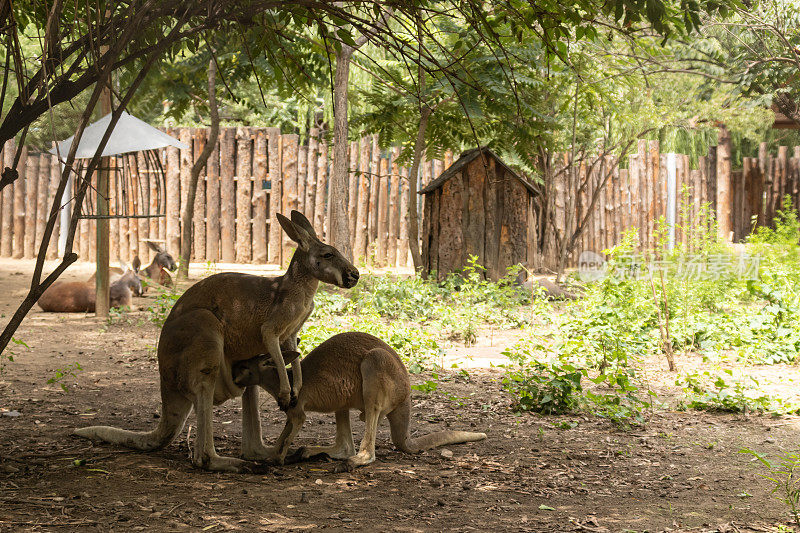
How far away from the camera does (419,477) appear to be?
402 centimetres

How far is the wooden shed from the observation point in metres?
11.3

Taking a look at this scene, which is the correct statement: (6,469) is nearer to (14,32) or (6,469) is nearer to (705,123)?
(14,32)

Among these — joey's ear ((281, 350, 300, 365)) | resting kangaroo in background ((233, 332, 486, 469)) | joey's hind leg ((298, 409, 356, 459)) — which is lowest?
joey's hind leg ((298, 409, 356, 459))

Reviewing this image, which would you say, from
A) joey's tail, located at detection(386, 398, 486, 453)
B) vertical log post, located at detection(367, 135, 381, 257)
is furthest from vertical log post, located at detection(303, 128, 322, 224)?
joey's tail, located at detection(386, 398, 486, 453)

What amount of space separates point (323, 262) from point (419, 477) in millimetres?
1203

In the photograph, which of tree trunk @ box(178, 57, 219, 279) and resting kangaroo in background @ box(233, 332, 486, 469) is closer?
resting kangaroo in background @ box(233, 332, 486, 469)

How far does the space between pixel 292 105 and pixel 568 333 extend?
14468mm

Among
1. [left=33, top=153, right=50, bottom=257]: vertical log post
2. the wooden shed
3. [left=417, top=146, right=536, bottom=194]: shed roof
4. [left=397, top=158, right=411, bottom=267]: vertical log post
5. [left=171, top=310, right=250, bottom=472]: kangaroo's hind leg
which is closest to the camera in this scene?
[left=171, top=310, right=250, bottom=472]: kangaroo's hind leg

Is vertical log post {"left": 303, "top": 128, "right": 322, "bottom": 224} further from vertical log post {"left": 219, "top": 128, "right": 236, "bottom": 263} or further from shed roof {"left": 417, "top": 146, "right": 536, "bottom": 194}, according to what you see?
shed roof {"left": 417, "top": 146, "right": 536, "bottom": 194}

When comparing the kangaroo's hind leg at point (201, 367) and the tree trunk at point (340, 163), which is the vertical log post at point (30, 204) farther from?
the kangaroo's hind leg at point (201, 367)

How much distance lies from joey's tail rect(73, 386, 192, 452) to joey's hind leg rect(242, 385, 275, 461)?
0.30 meters

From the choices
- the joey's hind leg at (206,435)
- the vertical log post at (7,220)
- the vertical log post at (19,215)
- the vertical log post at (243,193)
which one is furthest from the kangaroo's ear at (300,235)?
the vertical log post at (7,220)

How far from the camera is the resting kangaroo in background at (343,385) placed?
4.07 m

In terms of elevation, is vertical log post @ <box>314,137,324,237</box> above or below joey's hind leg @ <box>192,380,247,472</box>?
above
